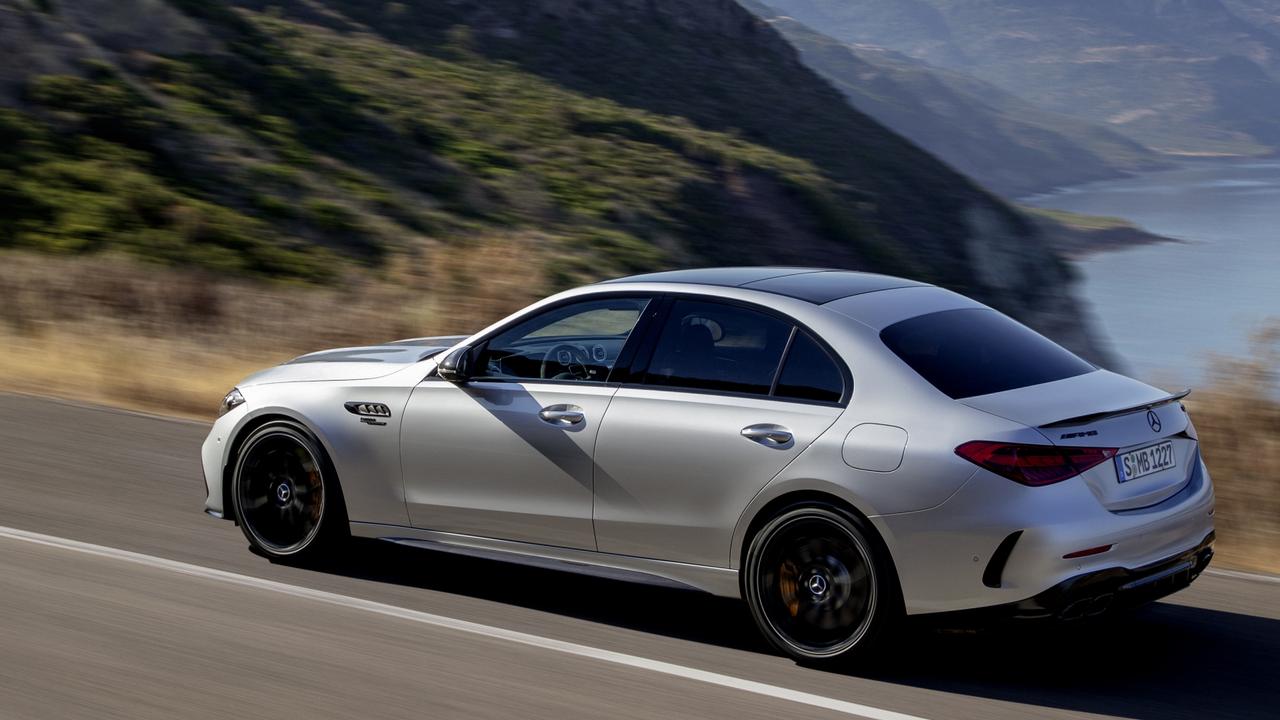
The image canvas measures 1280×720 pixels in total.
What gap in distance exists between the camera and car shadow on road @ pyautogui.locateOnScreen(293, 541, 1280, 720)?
5012mm

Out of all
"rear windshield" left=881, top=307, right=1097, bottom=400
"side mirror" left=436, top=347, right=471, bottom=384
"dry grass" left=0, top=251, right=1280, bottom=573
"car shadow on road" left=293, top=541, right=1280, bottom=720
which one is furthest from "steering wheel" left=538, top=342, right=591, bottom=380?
"dry grass" left=0, top=251, right=1280, bottom=573

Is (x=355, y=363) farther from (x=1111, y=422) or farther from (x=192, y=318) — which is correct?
(x=192, y=318)

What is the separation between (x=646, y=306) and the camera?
230 inches

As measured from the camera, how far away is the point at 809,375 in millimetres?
5340

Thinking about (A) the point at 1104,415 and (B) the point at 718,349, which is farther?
(B) the point at 718,349

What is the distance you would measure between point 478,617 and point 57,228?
83.8 feet

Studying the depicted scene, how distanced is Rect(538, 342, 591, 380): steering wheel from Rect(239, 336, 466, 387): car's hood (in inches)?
21.8

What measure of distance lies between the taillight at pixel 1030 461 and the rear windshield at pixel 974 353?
0.31 meters

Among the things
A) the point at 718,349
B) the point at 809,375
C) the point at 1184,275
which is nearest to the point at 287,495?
the point at 718,349

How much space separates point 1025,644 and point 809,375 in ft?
4.75

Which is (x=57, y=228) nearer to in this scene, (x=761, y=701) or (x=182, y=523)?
(x=182, y=523)

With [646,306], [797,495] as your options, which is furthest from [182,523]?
[797,495]

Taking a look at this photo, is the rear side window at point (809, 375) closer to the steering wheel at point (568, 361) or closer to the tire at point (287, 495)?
the steering wheel at point (568, 361)

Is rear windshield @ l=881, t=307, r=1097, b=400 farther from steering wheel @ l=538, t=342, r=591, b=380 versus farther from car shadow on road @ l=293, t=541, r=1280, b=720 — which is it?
steering wheel @ l=538, t=342, r=591, b=380
